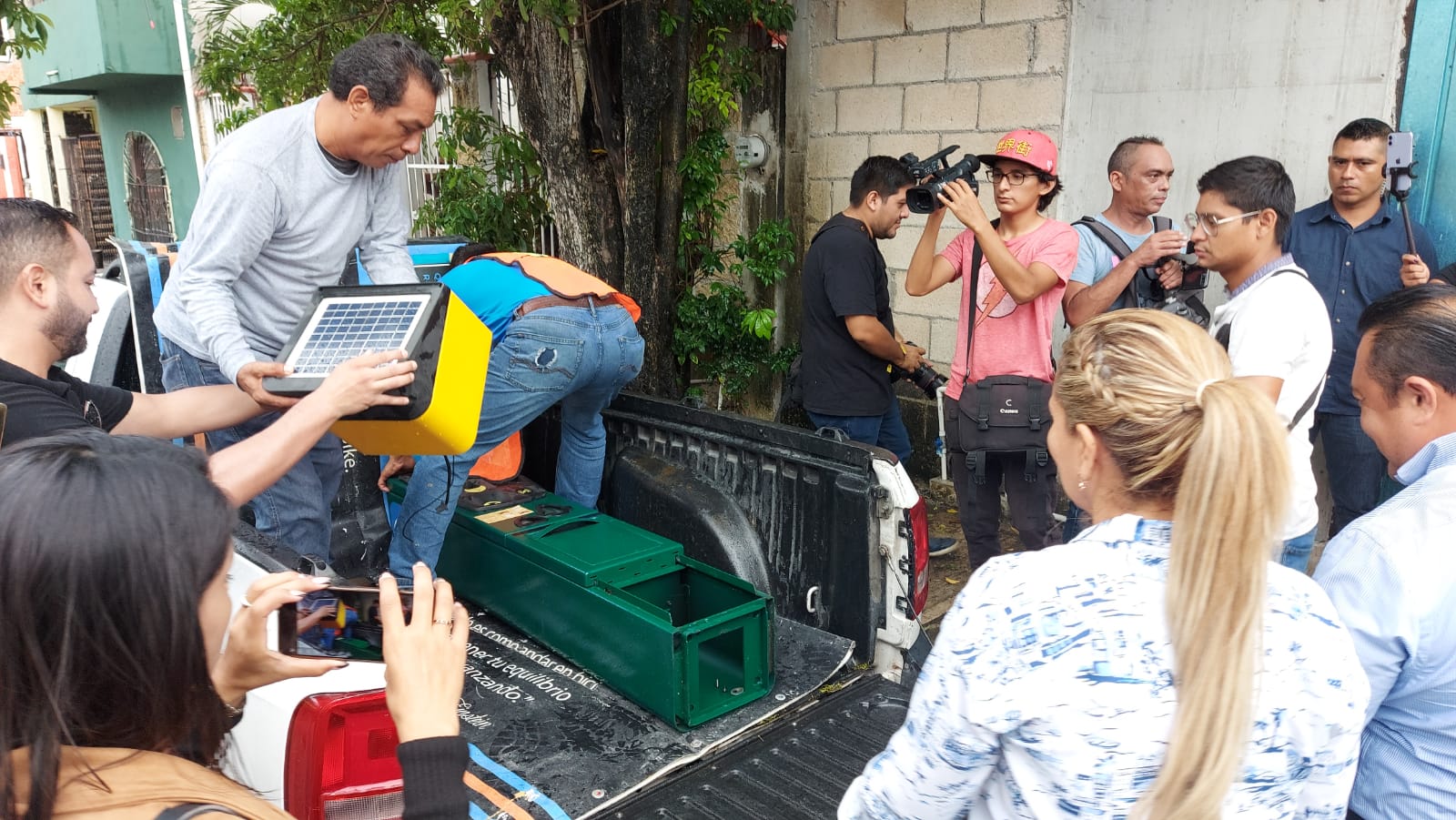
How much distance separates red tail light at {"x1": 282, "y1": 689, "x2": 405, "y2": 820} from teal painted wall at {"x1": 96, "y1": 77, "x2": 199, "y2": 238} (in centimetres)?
1440

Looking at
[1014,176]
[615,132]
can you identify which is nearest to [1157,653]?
[1014,176]

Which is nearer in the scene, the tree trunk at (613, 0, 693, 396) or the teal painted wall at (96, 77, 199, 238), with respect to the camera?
the tree trunk at (613, 0, 693, 396)

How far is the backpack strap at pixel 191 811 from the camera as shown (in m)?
0.92

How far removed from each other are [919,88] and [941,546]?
258 centimetres

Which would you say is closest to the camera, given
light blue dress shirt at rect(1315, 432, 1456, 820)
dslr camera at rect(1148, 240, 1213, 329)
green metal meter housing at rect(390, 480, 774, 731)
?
light blue dress shirt at rect(1315, 432, 1456, 820)

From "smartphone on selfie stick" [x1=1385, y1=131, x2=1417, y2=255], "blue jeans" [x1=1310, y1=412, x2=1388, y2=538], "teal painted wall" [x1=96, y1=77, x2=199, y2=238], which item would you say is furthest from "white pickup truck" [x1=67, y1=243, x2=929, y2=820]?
"teal painted wall" [x1=96, y1=77, x2=199, y2=238]

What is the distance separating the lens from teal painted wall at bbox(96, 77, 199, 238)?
14.2m

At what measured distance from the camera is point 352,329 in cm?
239

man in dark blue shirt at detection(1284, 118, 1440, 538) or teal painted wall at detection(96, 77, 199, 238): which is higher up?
teal painted wall at detection(96, 77, 199, 238)

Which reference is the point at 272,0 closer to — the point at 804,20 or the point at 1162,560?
the point at 804,20

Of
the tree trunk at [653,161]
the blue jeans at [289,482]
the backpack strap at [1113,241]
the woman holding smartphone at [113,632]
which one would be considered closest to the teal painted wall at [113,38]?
the tree trunk at [653,161]

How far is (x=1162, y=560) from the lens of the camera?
3.88 feet

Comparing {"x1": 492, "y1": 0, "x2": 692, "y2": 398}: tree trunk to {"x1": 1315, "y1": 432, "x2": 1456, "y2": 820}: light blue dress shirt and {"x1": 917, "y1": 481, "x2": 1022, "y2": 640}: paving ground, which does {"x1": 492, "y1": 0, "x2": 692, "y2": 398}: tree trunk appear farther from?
{"x1": 1315, "y1": 432, "x2": 1456, "y2": 820}: light blue dress shirt

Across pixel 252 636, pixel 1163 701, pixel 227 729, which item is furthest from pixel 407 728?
pixel 1163 701
